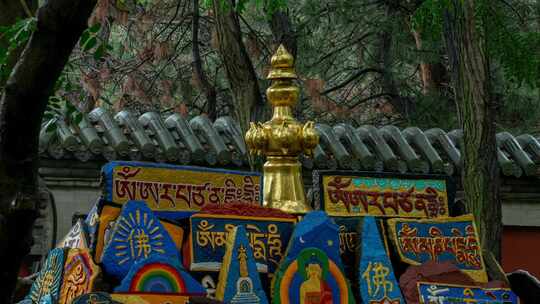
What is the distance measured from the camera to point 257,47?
29.6 feet

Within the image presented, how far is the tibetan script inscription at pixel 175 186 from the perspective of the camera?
3.15m

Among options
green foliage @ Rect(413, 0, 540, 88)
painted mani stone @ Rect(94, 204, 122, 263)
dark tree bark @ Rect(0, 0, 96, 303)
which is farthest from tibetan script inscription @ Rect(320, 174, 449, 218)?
green foliage @ Rect(413, 0, 540, 88)

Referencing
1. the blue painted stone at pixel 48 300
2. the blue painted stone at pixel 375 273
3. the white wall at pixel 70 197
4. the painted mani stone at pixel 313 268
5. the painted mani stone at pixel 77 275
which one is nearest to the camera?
the painted mani stone at pixel 77 275

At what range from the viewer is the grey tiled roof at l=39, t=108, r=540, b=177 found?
21.2 ft

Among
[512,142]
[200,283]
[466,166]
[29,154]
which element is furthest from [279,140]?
[512,142]

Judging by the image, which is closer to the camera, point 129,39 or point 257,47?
point 257,47

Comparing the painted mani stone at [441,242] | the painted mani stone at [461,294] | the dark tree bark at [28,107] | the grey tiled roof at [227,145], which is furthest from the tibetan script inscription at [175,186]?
the grey tiled roof at [227,145]

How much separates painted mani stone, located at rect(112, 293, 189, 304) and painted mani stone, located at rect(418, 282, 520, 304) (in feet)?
2.65

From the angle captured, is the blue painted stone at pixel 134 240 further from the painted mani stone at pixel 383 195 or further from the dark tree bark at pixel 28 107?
the dark tree bark at pixel 28 107

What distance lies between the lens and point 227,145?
23.1 ft

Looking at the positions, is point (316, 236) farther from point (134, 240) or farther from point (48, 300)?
point (48, 300)

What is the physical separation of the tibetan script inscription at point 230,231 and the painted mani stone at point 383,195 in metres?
0.28

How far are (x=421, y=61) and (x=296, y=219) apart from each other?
6.91 meters

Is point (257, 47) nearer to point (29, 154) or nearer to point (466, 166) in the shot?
point (466, 166)
